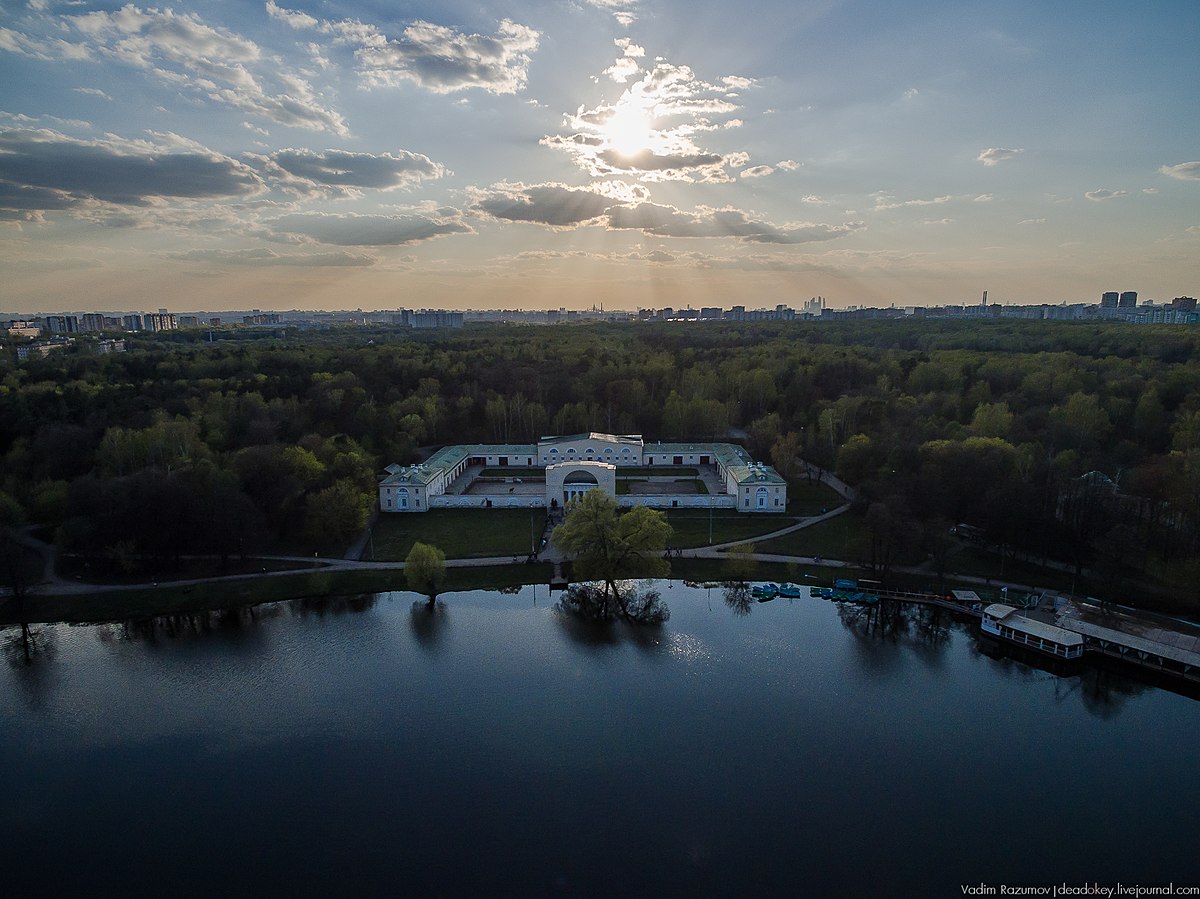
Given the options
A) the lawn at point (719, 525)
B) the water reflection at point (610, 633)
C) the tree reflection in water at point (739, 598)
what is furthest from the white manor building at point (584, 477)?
the water reflection at point (610, 633)

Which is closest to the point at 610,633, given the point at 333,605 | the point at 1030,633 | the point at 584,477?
the point at 333,605

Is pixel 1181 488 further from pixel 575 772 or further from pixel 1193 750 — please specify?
pixel 575 772

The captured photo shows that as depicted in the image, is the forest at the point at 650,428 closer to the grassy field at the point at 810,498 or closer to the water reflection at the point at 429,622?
the grassy field at the point at 810,498

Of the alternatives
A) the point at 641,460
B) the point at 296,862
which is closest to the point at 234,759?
the point at 296,862

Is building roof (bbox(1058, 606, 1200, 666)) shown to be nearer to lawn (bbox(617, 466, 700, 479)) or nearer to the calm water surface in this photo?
the calm water surface

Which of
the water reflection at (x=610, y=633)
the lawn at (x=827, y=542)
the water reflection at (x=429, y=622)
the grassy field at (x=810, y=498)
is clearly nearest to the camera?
the water reflection at (x=610, y=633)

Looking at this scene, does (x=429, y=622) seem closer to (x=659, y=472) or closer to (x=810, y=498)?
(x=810, y=498)
